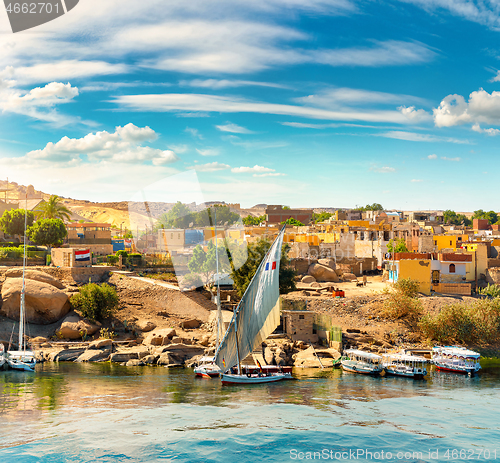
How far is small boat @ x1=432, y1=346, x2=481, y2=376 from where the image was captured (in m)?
25.0

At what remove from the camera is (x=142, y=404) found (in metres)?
18.5

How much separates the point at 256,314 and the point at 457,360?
11.7 metres

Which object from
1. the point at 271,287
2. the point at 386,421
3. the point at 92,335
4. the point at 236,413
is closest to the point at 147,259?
the point at 92,335

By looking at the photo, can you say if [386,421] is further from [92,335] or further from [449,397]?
[92,335]

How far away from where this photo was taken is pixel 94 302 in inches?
1268

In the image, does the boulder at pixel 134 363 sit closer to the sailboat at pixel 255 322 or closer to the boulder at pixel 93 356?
the boulder at pixel 93 356

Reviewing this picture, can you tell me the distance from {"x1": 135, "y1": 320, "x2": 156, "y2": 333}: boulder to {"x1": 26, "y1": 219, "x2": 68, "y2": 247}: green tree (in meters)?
17.0

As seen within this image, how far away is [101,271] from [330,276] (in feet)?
63.4

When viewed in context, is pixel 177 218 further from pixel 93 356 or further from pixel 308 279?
pixel 308 279

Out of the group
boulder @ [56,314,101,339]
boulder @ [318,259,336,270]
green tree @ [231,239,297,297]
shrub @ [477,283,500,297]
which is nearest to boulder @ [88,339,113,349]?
boulder @ [56,314,101,339]

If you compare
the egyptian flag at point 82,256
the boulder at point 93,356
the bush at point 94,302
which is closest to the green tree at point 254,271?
the bush at point 94,302

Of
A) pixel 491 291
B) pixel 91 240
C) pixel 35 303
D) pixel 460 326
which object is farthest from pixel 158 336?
pixel 91 240

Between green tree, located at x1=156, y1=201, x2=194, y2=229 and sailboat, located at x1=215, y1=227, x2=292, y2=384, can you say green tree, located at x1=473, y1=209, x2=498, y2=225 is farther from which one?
sailboat, located at x1=215, y1=227, x2=292, y2=384

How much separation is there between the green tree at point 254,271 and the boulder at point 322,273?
9.21 meters
